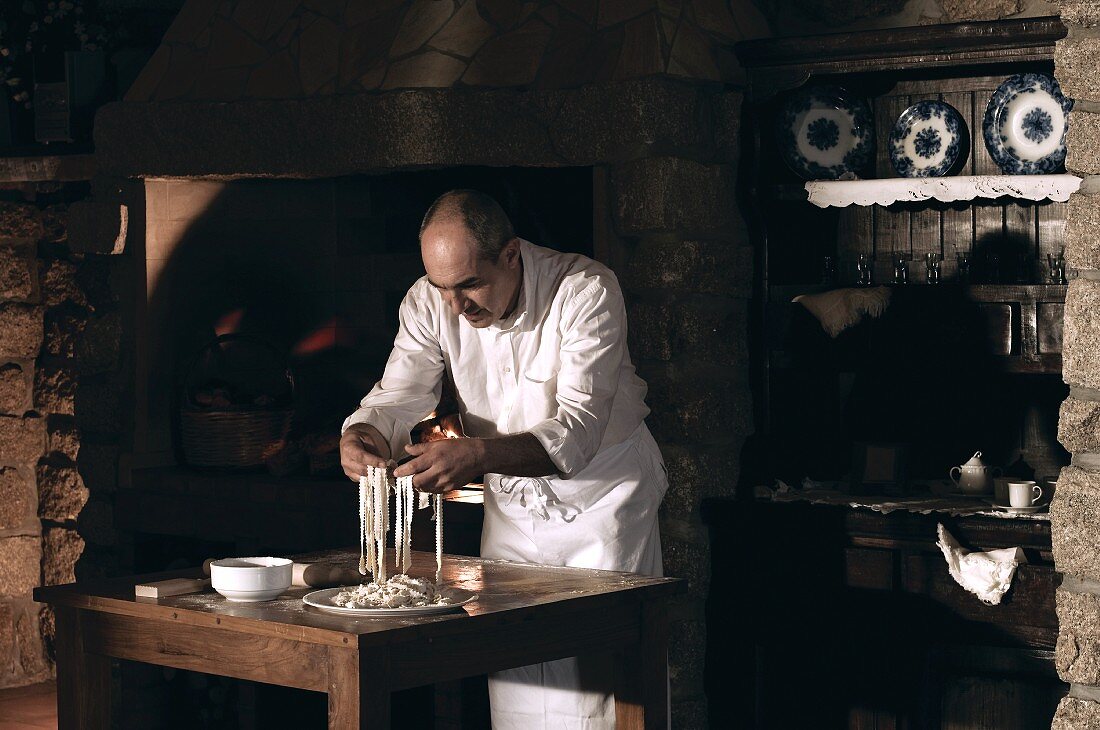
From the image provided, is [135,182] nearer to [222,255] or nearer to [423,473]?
[222,255]

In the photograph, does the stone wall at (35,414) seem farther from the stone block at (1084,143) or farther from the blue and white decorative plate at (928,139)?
the stone block at (1084,143)

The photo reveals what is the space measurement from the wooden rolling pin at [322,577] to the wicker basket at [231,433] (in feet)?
5.87

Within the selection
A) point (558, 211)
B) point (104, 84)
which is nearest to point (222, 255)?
point (104, 84)

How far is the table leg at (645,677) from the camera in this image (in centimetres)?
299

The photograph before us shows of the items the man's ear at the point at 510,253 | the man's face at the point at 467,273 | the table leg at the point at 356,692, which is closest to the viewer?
the table leg at the point at 356,692

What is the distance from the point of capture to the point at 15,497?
5.31m

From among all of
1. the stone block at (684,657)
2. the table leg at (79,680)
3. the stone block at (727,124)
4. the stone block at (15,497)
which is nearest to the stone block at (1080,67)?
the stone block at (727,124)

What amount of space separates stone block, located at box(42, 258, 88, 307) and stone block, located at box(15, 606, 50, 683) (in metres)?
1.04

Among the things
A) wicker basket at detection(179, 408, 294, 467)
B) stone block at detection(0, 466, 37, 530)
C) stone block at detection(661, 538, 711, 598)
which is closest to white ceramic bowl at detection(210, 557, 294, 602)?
stone block at detection(661, 538, 711, 598)

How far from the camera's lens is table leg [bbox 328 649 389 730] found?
2494 mm

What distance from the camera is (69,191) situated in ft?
17.2

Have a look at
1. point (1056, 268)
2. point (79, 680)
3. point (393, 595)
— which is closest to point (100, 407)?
point (79, 680)

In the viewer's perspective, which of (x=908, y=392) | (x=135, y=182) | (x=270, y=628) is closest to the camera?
(x=270, y=628)

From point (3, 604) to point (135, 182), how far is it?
5.04ft
